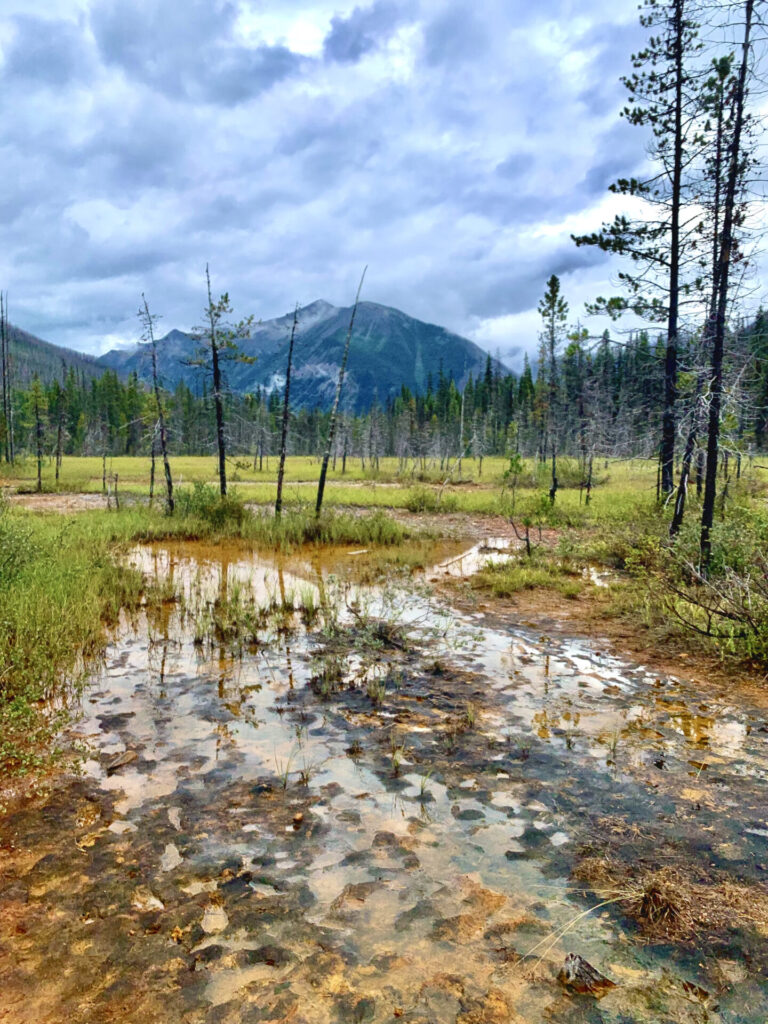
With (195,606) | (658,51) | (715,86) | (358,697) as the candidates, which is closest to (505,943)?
(358,697)

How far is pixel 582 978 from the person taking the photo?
9.65ft

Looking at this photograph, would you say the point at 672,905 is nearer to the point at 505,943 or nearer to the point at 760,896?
the point at 760,896

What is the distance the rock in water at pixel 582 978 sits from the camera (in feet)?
9.41

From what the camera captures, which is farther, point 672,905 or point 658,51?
point 658,51

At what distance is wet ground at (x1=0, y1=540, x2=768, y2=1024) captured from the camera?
9.45 feet

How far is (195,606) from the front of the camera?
11.1 m

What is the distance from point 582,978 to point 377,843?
5.35 feet

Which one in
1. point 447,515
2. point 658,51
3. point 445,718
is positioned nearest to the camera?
point 445,718

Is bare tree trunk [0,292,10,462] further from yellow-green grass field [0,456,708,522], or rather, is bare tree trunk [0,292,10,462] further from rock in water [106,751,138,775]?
rock in water [106,751,138,775]

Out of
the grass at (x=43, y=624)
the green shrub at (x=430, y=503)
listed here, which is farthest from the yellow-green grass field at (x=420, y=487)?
the grass at (x=43, y=624)

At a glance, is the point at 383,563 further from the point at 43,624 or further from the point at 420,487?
the point at 420,487

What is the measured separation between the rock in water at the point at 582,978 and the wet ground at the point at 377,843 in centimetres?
5

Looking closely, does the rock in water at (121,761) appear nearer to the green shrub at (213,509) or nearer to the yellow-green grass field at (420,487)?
the yellow-green grass field at (420,487)

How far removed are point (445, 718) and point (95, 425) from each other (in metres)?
104
